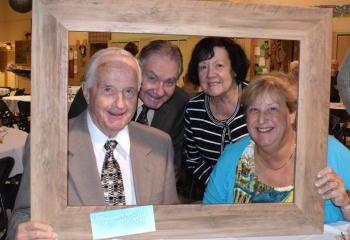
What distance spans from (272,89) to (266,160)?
0.29 metres

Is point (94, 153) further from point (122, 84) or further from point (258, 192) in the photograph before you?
point (258, 192)

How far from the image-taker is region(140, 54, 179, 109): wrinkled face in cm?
141

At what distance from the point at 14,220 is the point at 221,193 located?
74 cm

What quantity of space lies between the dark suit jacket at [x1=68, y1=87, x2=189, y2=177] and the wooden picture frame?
0.66 ft

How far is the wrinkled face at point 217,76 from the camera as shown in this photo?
147 centimetres

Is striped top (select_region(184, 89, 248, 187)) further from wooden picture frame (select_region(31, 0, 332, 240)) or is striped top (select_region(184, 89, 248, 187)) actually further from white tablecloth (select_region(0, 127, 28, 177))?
white tablecloth (select_region(0, 127, 28, 177))

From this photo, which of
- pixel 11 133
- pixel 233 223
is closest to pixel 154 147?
pixel 233 223

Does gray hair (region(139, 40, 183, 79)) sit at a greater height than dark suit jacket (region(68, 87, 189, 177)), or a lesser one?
greater

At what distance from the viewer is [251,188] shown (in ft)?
5.17

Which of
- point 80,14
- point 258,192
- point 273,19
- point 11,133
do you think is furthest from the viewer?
point 11,133

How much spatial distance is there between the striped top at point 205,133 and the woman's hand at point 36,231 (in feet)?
1.69

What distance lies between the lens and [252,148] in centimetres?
162

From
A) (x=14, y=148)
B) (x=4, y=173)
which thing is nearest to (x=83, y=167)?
(x=4, y=173)

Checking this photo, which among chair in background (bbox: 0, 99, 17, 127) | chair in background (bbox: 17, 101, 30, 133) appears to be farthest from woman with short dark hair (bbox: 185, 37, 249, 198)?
chair in background (bbox: 0, 99, 17, 127)
